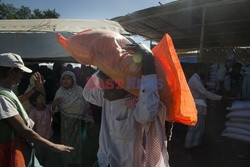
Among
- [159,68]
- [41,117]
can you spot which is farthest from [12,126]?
[41,117]

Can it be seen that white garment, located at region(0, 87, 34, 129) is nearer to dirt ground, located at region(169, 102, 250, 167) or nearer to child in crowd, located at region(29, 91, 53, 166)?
child in crowd, located at region(29, 91, 53, 166)

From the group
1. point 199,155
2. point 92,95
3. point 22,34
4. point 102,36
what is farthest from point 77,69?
point 102,36

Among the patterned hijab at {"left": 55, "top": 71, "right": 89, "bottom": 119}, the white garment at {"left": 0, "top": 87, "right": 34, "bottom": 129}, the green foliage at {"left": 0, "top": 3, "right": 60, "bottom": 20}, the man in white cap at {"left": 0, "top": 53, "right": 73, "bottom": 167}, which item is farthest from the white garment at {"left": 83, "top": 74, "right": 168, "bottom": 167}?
the green foliage at {"left": 0, "top": 3, "right": 60, "bottom": 20}

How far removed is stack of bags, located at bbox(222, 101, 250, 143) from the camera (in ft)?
16.2

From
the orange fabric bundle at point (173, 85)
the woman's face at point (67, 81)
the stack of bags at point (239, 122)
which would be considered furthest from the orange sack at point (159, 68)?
the stack of bags at point (239, 122)

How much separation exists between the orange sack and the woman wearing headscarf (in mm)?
2411

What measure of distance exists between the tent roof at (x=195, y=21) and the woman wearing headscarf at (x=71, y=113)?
129 inches

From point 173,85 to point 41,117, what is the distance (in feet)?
10.1

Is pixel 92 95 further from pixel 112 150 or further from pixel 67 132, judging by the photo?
pixel 67 132

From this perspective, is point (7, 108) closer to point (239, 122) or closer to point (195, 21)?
point (239, 122)

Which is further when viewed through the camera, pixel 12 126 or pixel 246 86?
pixel 246 86

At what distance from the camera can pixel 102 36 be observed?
172 cm

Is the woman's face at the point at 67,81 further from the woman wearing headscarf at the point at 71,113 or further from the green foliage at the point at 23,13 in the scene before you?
the green foliage at the point at 23,13

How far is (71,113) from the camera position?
411cm
